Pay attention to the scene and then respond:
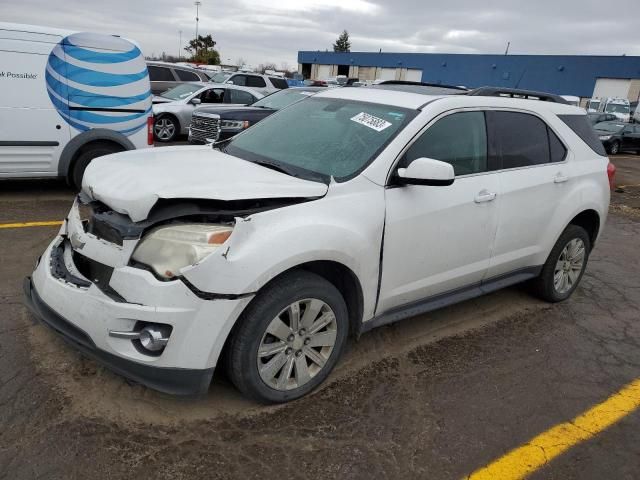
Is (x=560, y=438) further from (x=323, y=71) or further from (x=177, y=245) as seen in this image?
(x=323, y=71)

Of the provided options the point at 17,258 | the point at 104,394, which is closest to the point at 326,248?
the point at 104,394

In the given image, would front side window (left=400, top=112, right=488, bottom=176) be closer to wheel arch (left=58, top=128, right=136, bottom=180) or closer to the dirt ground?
the dirt ground

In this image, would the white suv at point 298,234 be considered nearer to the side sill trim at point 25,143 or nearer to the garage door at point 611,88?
the side sill trim at point 25,143

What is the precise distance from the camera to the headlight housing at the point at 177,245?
98.6 inches

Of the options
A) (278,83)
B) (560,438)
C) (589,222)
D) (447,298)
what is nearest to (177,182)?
(447,298)

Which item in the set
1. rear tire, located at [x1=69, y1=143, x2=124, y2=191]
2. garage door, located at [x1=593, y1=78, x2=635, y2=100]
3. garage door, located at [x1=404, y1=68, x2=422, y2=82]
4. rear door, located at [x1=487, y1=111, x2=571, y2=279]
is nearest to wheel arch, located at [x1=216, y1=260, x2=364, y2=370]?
rear door, located at [x1=487, y1=111, x2=571, y2=279]

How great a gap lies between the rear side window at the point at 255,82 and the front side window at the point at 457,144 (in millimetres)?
14313

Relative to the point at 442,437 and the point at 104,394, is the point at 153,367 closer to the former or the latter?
the point at 104,394

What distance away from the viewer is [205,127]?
10172 millimetres

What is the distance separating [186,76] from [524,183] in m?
15.0

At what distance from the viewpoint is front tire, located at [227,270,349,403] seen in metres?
2.65

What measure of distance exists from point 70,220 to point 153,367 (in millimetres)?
1164

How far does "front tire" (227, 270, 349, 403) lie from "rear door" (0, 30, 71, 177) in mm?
5036

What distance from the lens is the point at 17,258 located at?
4672mm
